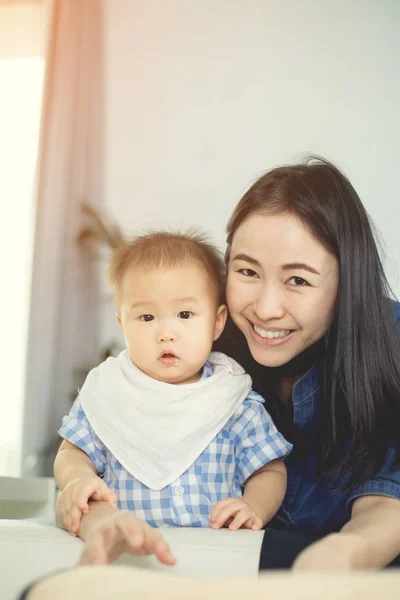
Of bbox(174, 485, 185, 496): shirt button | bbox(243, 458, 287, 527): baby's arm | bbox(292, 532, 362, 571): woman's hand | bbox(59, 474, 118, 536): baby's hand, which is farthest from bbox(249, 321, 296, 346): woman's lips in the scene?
bbox(292, 532, 362, 571): woman's hand

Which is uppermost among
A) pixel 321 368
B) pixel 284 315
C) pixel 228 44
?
pixel 228 44

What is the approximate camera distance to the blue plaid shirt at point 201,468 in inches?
50.6

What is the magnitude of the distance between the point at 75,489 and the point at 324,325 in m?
0.62

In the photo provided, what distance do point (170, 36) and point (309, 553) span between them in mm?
3009

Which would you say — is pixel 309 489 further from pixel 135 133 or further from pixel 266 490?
pixel 135 133

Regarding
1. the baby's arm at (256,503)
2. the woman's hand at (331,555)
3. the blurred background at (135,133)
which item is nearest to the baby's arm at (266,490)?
the baby's arm at (256,503)

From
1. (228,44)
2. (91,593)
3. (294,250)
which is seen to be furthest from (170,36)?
(91,593)

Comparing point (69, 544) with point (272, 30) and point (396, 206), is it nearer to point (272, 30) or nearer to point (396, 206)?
point (396, 206)

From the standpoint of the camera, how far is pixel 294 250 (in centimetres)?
137

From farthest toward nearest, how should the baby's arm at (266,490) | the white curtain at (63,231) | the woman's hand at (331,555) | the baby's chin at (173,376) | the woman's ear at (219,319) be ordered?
the white curtain at (63,231), the woman's ear at (219,319), the baby's chin at (173,376), the baby's arm at (266,490), the woman's hand at (331,555)

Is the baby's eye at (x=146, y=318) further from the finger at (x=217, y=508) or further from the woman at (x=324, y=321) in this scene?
the finger at (x=217, y=508)

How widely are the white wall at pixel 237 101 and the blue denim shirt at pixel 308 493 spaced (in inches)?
58.3

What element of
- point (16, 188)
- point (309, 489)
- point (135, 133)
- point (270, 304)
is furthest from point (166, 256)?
point (135, 133)

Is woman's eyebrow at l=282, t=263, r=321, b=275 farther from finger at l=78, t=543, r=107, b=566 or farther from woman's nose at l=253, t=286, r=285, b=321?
finger at l=78, t=543, r=107, b=566
